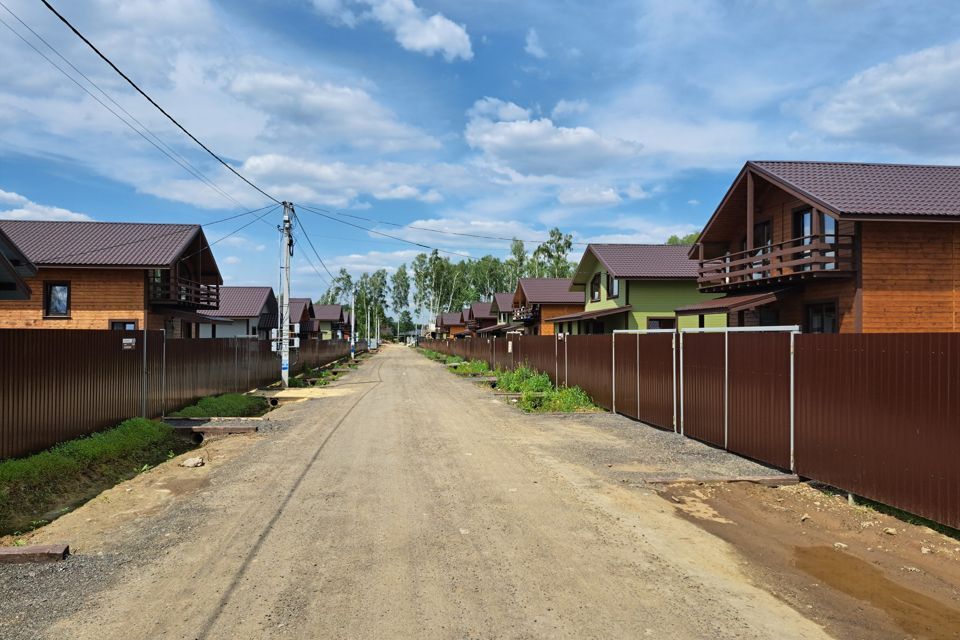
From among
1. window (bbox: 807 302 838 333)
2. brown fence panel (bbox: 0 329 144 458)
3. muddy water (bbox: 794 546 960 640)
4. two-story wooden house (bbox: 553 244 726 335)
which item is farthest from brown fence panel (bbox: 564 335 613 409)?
brown fence panel (bbox: 0 329 144 458)

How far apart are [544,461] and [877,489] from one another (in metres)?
4.68

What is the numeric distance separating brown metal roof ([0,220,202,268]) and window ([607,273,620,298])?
20.7 m

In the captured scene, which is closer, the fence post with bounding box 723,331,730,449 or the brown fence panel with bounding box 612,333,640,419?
the fence post with bounding box 723,331,730,449

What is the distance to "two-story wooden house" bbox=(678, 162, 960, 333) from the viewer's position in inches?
659

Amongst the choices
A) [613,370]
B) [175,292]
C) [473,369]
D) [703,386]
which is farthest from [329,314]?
[703,386]

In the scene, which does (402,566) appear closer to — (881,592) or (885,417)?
(881,592)

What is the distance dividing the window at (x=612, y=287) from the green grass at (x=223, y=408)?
19.4 meters

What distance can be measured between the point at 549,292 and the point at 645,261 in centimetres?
1308

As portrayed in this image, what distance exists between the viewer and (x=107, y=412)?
36.3ft

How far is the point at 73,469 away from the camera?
848cm

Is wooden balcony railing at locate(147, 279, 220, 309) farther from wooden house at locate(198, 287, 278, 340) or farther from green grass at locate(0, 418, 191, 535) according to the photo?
green grass at locate(0, 418, 191, 535)

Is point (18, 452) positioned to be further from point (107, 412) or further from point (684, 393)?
point (684, 393)

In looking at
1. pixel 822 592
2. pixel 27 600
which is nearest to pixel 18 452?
pixel 27 600

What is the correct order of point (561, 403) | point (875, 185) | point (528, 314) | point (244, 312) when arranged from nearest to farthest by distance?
point (561, 403) → point (875, 185) → point (528, 314) → point (244, 312)
